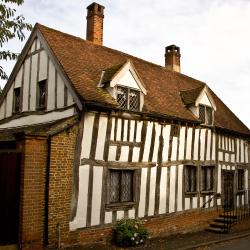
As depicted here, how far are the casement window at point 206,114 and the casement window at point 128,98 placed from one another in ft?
14.1

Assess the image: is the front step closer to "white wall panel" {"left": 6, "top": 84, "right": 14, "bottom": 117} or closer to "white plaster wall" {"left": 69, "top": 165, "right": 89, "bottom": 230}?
"white plaster wall" {"left": 69, "top": 165, "right": 89, "bottom": 230}

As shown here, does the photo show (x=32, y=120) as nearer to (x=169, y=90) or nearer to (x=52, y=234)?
(x=52, y=234)

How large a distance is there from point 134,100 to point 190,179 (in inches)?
189

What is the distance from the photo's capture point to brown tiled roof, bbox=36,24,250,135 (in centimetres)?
1241

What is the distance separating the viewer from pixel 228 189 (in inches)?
718

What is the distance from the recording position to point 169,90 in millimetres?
17234

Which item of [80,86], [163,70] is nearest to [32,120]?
[80,86]

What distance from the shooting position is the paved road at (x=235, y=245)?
12277 mm

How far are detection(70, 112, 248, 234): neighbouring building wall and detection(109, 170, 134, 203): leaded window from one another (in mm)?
217

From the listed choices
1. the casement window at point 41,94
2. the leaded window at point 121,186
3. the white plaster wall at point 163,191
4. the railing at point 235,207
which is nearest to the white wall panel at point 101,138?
the leaded window at point 121,186

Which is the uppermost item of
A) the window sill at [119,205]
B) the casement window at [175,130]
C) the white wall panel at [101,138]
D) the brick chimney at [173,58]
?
the brick chimney at [173,58]

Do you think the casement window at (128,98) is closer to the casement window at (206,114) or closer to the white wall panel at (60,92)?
the white wall panel at (60,92)

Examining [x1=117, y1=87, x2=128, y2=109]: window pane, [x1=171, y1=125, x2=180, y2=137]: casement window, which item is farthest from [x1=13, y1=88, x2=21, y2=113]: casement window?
[x1=171, y1=125, x2=180, y2=137]: casement window

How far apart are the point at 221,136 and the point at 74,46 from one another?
331 inches
